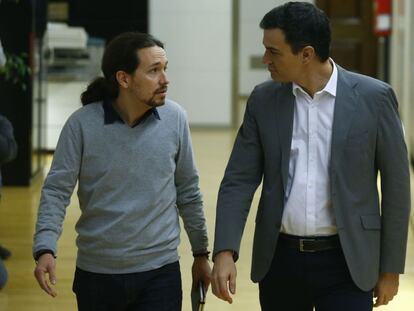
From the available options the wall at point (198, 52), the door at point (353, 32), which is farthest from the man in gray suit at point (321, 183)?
the door at point (353, 32)

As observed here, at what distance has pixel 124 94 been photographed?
125 inches

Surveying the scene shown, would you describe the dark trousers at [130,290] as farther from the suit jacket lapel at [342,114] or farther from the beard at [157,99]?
the suit jacket lapel at [342,114]

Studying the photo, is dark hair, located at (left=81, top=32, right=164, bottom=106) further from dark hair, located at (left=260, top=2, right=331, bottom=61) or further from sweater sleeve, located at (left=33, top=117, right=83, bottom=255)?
dark hair, located at (left=260, top=2, right=331, bottom=61)

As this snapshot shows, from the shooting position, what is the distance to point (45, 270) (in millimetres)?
3010

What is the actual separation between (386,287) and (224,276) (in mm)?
473

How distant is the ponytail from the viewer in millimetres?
3201

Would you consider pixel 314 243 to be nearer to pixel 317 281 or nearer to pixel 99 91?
pixel 317 281

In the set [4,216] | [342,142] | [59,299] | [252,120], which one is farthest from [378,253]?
[4,216]

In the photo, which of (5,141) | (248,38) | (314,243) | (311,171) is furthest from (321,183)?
(248,38)

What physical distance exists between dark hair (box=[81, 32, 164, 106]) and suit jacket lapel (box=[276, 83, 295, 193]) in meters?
0.44

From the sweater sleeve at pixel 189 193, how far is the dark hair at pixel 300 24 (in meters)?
0.50

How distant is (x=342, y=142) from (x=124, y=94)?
2.29ft

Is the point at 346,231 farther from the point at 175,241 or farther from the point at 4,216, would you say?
the point at 4,216

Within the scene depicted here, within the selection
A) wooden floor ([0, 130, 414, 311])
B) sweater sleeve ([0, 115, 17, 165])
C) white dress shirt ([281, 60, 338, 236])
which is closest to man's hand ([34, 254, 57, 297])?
white dress shirt ([281, 60, 338, 236])
